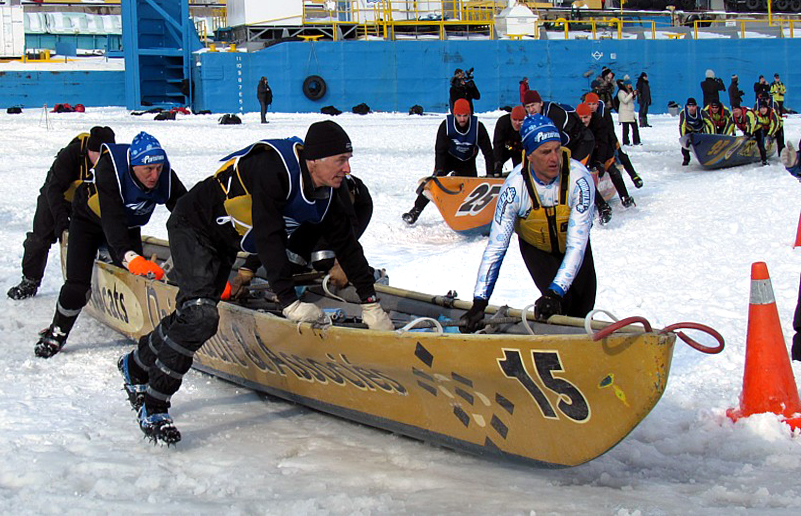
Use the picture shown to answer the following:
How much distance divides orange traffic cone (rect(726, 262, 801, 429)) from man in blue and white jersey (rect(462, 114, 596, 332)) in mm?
961

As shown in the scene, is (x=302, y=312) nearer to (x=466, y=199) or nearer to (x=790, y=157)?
(x=790, y=157)

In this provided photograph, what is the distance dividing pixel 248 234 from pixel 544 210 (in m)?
1.53

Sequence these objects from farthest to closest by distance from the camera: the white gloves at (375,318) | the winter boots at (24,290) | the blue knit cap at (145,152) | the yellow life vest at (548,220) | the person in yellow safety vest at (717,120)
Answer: the person in yellow safety vest at (717,120), the winter boots at (24,290), the blue knit cap at (145,152), the white gloves at (375,318), the yellow life vest at (548,220)

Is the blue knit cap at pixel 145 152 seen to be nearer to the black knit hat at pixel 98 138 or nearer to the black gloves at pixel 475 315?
the black knit hat at pixel 98 138

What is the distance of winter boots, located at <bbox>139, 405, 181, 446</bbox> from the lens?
4.47 meters

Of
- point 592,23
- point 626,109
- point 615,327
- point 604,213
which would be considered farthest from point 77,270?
point 592,23

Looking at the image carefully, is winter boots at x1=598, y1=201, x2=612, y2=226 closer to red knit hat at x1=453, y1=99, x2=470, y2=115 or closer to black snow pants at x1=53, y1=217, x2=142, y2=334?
red knit hat at x1=453, y1=99, x2=470, y2=115

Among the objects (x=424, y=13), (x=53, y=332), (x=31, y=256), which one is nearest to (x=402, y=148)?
(x=31, y=256)

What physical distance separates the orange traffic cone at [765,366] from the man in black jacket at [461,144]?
5.99 metres

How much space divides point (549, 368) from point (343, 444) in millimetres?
1371

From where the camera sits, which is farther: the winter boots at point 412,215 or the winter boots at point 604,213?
the winter boots at point 412,215

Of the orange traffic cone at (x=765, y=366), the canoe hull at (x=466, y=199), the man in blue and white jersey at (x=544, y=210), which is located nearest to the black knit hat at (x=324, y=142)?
the man in blue and white jersey at (x=544, y=210)

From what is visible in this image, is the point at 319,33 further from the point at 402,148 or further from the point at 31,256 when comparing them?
the point at 31,256

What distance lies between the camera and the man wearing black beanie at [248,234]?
4328mm
